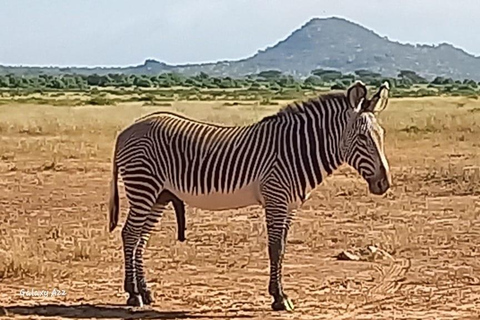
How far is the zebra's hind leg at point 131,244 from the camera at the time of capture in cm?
844

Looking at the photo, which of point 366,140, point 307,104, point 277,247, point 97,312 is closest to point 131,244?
point 97,312

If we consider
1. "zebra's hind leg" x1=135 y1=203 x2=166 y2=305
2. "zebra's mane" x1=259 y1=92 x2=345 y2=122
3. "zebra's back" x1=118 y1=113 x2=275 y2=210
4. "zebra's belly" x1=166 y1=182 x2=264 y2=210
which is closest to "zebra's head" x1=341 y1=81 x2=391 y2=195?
"zebra's mane" x1=259 y1=92 x2=345 y2=122

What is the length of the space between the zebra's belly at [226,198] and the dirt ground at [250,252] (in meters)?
0.89

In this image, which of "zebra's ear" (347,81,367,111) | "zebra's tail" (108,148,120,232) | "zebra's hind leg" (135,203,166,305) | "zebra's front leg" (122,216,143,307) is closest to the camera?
"zebra's ear" (347,81,367,111)

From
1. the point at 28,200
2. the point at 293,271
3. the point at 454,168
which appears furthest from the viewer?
the point at 454,168

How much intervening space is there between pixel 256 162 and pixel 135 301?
1.65 metres

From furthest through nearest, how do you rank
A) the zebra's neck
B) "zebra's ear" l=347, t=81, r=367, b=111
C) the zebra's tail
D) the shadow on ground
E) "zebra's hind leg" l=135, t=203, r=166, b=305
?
the zebra's tail < "zebra's hind leg" l=135, t=203, r=166, b=305 < the zebra's neck < "zebra's ear" l=347, t=81, r=367, b=111 < the shadow on ground

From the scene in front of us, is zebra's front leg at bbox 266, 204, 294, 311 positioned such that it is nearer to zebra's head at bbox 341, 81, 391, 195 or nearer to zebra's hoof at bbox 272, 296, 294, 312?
zebra's hoof at bbox 272, 296, 294, 312

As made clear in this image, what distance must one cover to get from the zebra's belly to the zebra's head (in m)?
0.88

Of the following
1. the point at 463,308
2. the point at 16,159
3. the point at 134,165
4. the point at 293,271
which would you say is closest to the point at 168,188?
the point at 134,165

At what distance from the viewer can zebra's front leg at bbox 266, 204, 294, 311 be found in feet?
26.8

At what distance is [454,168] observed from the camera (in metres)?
19.9

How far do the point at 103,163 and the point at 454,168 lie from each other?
7.91 m

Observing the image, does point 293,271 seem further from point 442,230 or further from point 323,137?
point 442,230
